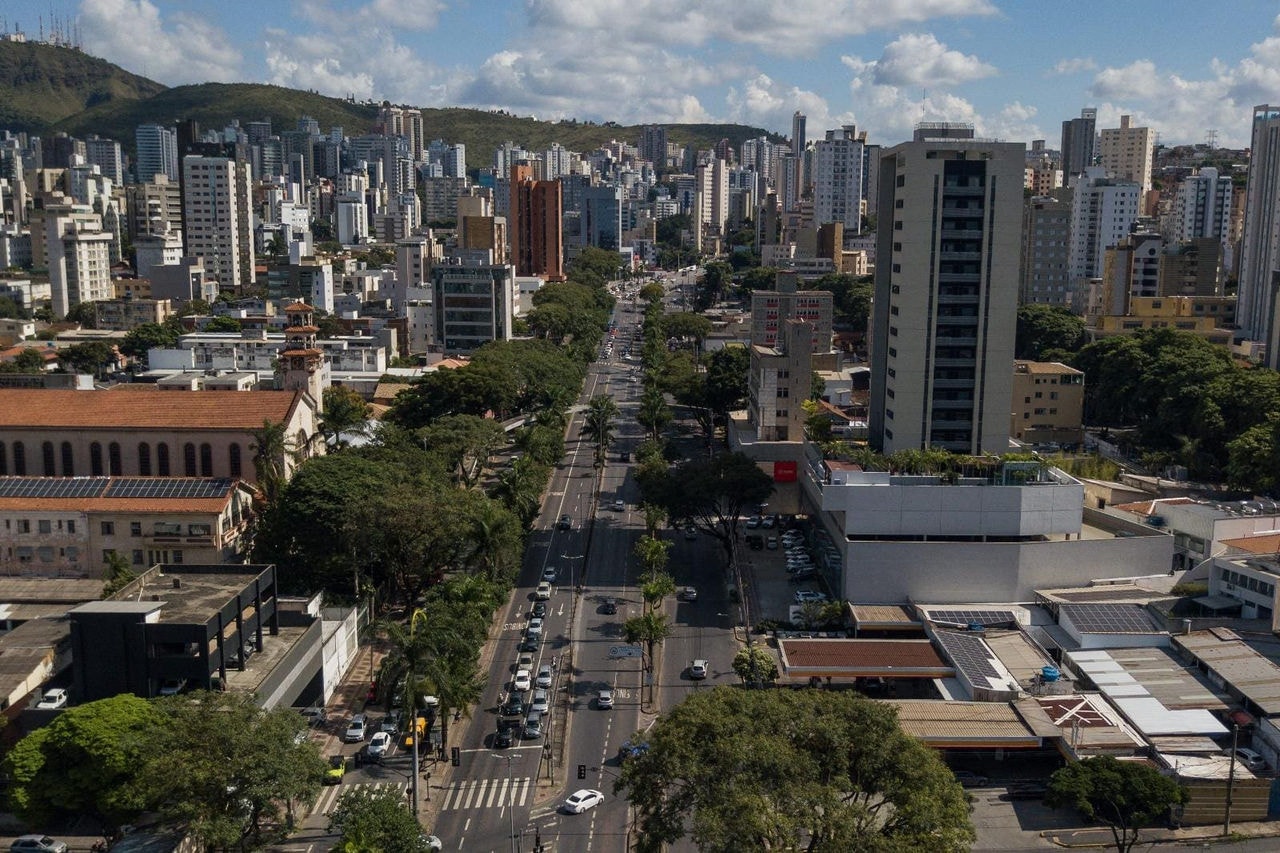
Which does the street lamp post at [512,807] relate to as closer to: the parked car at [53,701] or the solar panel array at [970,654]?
the parked car at [53,701]

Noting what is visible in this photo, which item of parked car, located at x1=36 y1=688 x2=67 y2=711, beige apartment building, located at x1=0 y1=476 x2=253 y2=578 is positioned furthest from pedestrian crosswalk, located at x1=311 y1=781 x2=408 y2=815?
beige apartment building, located at x1=0 y1=476 x2=253 y2=578

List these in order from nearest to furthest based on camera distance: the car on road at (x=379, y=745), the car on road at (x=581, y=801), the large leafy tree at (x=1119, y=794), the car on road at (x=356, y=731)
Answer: the large leafy tree at (x=1119, y=794) < the car on road at (x=581, y=801) < the car on road at (x=379, y=745) < the car on road at (x=356, y=731)

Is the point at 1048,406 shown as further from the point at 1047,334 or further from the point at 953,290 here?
the point at 953,290

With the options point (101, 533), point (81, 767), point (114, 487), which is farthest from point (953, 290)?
point (81, 767)

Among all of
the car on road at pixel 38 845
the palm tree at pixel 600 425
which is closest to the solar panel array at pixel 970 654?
the car on road at pixel 38 845

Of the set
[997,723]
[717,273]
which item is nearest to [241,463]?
[997,723]

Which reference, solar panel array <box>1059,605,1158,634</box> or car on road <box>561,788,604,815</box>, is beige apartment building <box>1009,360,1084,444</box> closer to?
solar panel array <box>1059,605,1158,634</box>
